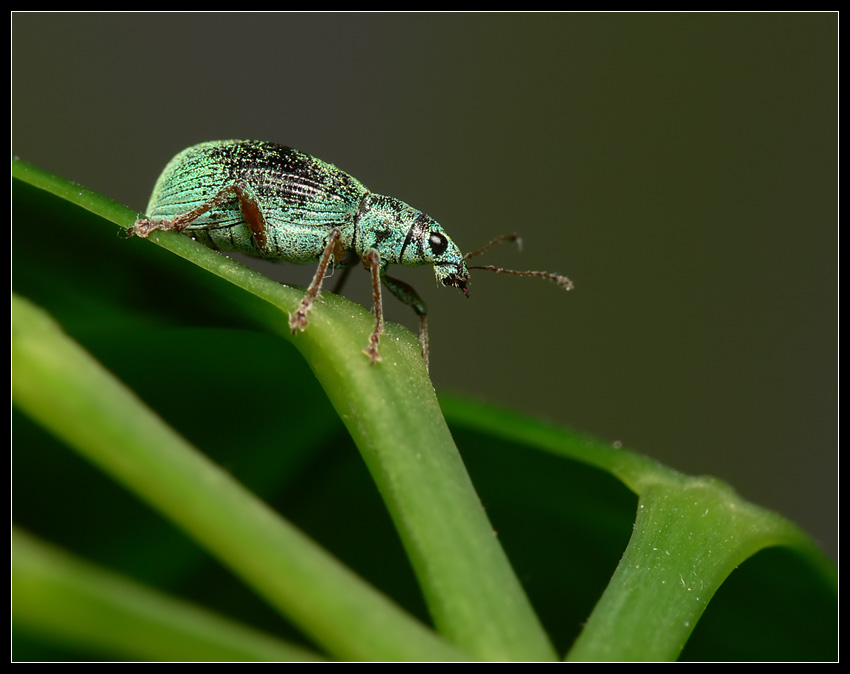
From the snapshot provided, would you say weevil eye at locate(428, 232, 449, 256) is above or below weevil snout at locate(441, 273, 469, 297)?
above

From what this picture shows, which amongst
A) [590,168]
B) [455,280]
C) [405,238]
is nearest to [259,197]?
[405,238]

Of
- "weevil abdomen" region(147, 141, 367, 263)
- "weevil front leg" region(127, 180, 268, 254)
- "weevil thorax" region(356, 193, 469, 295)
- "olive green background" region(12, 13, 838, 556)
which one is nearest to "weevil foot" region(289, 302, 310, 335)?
"weevil front leg" region(127, 180, 268, 254)

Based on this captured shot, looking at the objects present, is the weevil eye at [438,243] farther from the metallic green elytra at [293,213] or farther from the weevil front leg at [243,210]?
the weevil front leg at [243,210]

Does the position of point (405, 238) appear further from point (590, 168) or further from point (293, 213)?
point (590, 168)

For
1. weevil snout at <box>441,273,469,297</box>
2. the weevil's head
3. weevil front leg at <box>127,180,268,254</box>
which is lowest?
weevil front leg at <box>127,180,268,254</box>

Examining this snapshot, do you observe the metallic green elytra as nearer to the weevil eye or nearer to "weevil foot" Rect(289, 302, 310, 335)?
the weevil eye

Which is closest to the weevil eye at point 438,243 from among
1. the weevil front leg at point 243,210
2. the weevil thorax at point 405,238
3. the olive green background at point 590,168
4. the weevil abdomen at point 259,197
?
the weevil thorax at point 405,238
